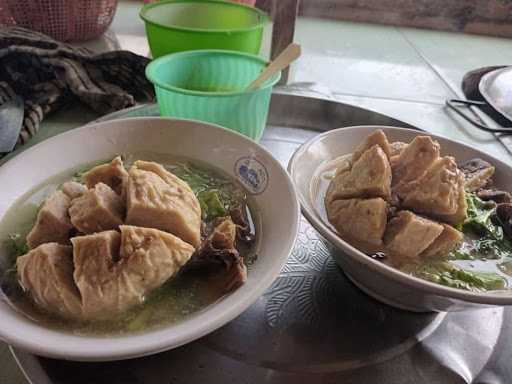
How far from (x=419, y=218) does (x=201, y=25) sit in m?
1.37

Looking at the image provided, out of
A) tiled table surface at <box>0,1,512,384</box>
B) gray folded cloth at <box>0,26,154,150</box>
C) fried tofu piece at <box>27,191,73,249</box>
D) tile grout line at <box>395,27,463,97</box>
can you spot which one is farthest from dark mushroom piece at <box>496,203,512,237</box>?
tile grout line at <box>395,27,463,97</box>

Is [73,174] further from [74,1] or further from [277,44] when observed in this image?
[74,1]

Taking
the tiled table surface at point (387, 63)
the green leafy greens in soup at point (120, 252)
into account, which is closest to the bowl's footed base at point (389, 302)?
the green leafy greens in soup at point (120, 252)

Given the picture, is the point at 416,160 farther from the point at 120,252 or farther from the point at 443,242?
the point at 120,252

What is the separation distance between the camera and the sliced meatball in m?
0.75

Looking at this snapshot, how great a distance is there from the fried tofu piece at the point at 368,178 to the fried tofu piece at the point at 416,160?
40 millimetres

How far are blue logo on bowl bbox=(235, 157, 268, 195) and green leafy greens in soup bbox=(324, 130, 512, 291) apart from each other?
0.14 meters

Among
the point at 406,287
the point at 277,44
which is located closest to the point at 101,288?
the point at 406,287

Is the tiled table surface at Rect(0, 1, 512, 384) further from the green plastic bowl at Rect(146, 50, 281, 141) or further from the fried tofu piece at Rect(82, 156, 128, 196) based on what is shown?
the fried tofu piece at Rect(82, 156, 128, 196)

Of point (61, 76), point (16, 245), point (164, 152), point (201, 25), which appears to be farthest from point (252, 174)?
point (201, 25)

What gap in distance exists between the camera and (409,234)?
2.42 ft

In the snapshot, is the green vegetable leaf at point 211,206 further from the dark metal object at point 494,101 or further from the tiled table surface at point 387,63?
the dark metal object at point 494,101

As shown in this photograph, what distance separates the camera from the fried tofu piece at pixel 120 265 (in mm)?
589

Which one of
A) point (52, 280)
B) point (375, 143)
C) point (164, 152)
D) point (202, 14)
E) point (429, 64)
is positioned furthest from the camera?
point (429, 64)
